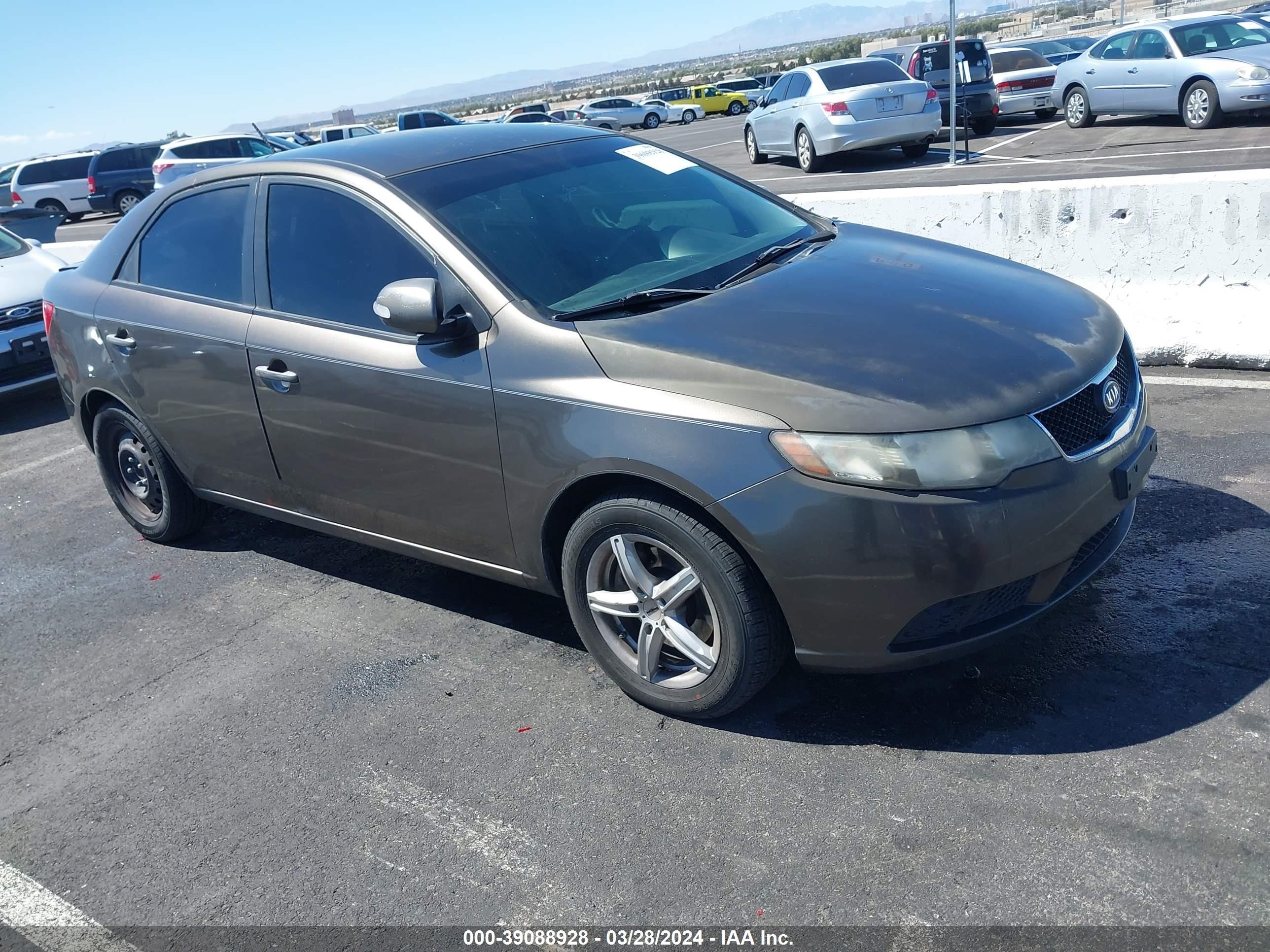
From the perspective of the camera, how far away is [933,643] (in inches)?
117

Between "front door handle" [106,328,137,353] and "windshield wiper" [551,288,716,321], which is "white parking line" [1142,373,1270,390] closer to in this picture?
"windshield wiper" [551,288,716,321]

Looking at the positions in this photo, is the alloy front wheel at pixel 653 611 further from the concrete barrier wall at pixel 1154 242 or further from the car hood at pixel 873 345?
the concrete barrier wall at pixel 1154 242

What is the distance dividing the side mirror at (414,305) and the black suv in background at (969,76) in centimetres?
1728

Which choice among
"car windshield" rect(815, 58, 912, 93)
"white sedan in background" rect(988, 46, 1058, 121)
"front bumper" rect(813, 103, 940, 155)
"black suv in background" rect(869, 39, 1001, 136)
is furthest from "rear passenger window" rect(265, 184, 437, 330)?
"white sedan in background" rect(988, 46, 1058, 121)

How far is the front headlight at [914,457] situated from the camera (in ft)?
9.26

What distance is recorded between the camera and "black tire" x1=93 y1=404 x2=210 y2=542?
4.98 meters

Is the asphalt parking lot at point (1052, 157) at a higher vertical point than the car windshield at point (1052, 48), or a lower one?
lower

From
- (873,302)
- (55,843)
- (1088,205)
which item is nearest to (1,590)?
(55,843)

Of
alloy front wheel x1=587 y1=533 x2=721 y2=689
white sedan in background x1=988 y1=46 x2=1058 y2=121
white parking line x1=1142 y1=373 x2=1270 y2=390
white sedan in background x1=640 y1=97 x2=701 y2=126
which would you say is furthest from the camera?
white sedan in background x1=640 y1=97 x2=701 y2=126

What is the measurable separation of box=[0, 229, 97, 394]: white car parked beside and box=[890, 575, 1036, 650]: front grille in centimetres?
686

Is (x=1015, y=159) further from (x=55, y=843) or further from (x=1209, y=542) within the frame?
(x=55, y=843)

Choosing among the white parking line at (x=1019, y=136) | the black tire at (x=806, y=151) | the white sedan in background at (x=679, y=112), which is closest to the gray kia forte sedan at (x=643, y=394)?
the black tire at (x=806, y=151)

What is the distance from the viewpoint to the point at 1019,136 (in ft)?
64.3

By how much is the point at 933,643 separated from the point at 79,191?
32732 mm
